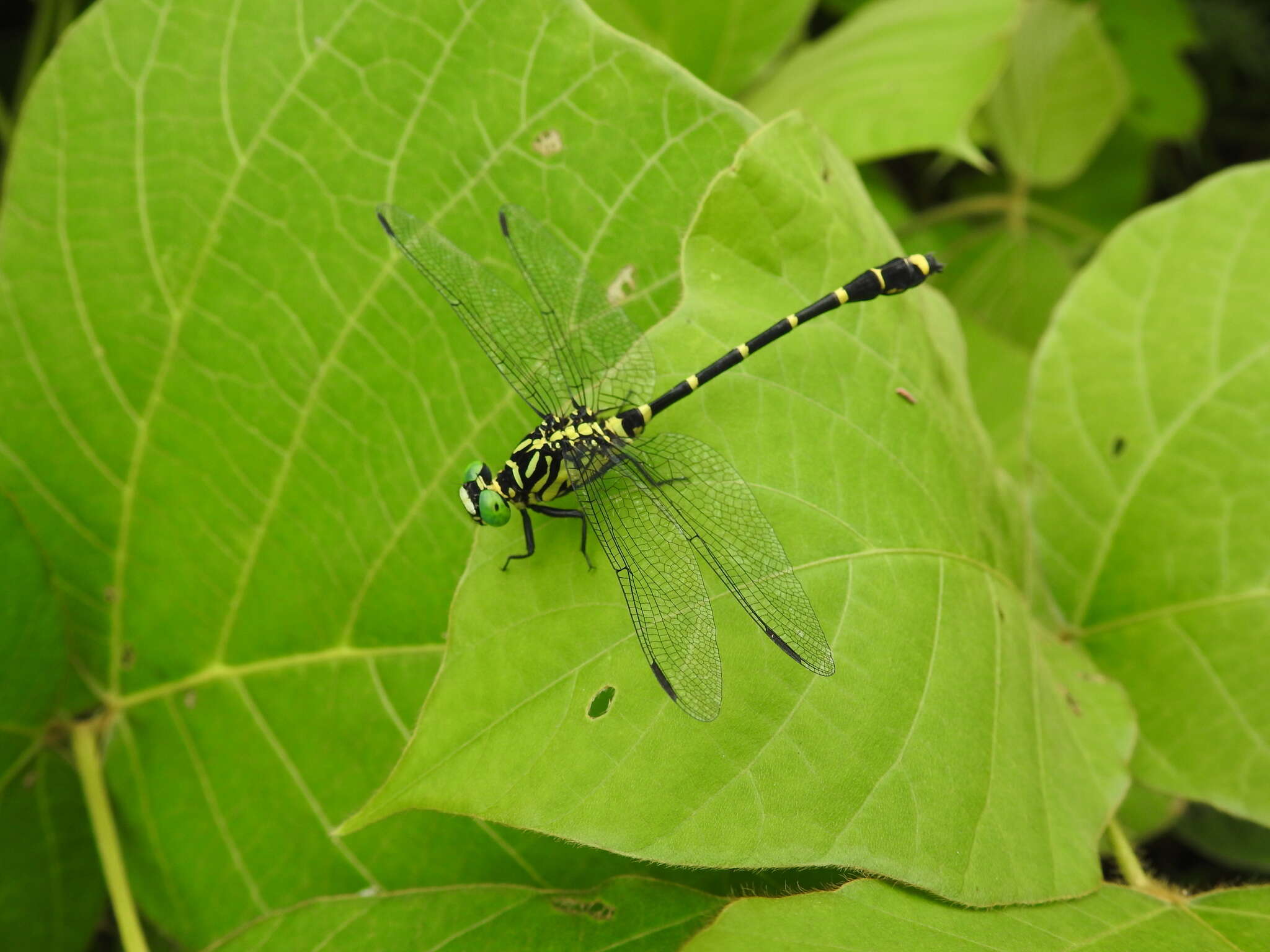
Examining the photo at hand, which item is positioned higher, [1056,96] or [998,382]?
[1056,96]

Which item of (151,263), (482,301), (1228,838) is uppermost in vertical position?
(151,263)

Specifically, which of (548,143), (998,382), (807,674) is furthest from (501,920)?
(998,382)

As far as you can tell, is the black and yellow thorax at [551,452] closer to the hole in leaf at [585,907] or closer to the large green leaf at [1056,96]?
the hole in leaf at [585,907]

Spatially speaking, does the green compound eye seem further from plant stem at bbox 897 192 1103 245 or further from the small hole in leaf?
plant stem at bbox 897 192 1103 245

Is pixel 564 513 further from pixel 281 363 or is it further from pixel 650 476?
pixel 281 363

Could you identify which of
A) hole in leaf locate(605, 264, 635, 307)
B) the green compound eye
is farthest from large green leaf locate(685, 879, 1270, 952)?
hole in leaf locate(605, 264, 635, 307)

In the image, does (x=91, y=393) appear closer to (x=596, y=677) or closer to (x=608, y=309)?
(x=608, y=309)
